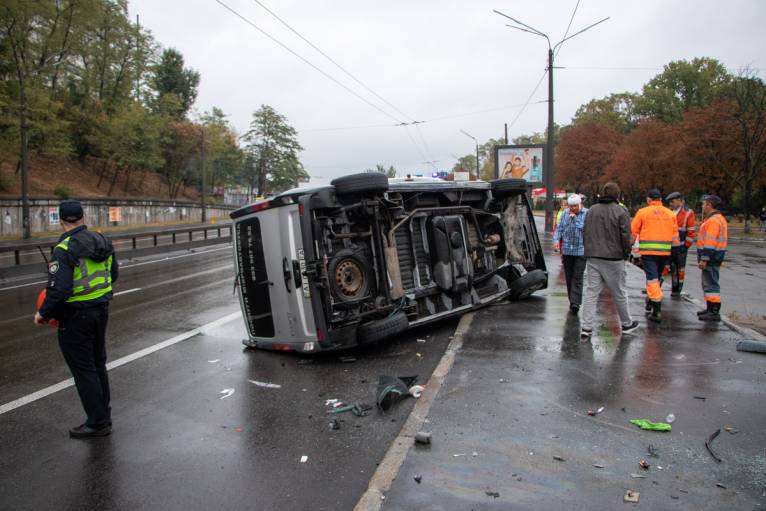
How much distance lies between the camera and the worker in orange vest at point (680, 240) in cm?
1012

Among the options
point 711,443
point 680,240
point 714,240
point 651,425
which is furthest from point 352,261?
point 680,240

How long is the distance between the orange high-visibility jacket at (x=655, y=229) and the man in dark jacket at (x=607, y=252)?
1.32 meters

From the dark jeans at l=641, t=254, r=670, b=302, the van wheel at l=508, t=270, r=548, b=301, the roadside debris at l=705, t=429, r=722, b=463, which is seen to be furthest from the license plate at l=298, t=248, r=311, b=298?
the dark jeans at l=641, t=254, r=670, b=302

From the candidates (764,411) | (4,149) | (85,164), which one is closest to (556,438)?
(764,411)

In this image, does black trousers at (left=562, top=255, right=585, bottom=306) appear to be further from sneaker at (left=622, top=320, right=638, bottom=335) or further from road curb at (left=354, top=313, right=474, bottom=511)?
road curb at (left=354, top=313, right=474, bottom=511)

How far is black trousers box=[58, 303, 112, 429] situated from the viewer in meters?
4.41

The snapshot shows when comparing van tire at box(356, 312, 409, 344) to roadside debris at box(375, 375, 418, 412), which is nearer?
roadside debris at box(375, 375, 418, 412)

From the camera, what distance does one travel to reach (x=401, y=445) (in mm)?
4035

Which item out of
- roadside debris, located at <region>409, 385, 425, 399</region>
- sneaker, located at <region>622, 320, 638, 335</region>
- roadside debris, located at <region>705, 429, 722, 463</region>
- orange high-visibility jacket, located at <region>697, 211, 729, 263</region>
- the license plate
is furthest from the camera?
orange high-visibility jacket, located at <region>697, 211, 729, 263</region>

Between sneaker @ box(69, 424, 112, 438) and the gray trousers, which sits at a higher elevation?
the gray trousers

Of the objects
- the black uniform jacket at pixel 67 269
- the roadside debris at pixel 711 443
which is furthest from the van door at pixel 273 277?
the roadside debris at pixel 711 443

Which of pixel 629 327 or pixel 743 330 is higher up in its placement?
pixel 629 327

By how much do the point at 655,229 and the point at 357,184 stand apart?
4.68 metres

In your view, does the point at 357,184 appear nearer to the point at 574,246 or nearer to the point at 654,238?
the point at 574,246
